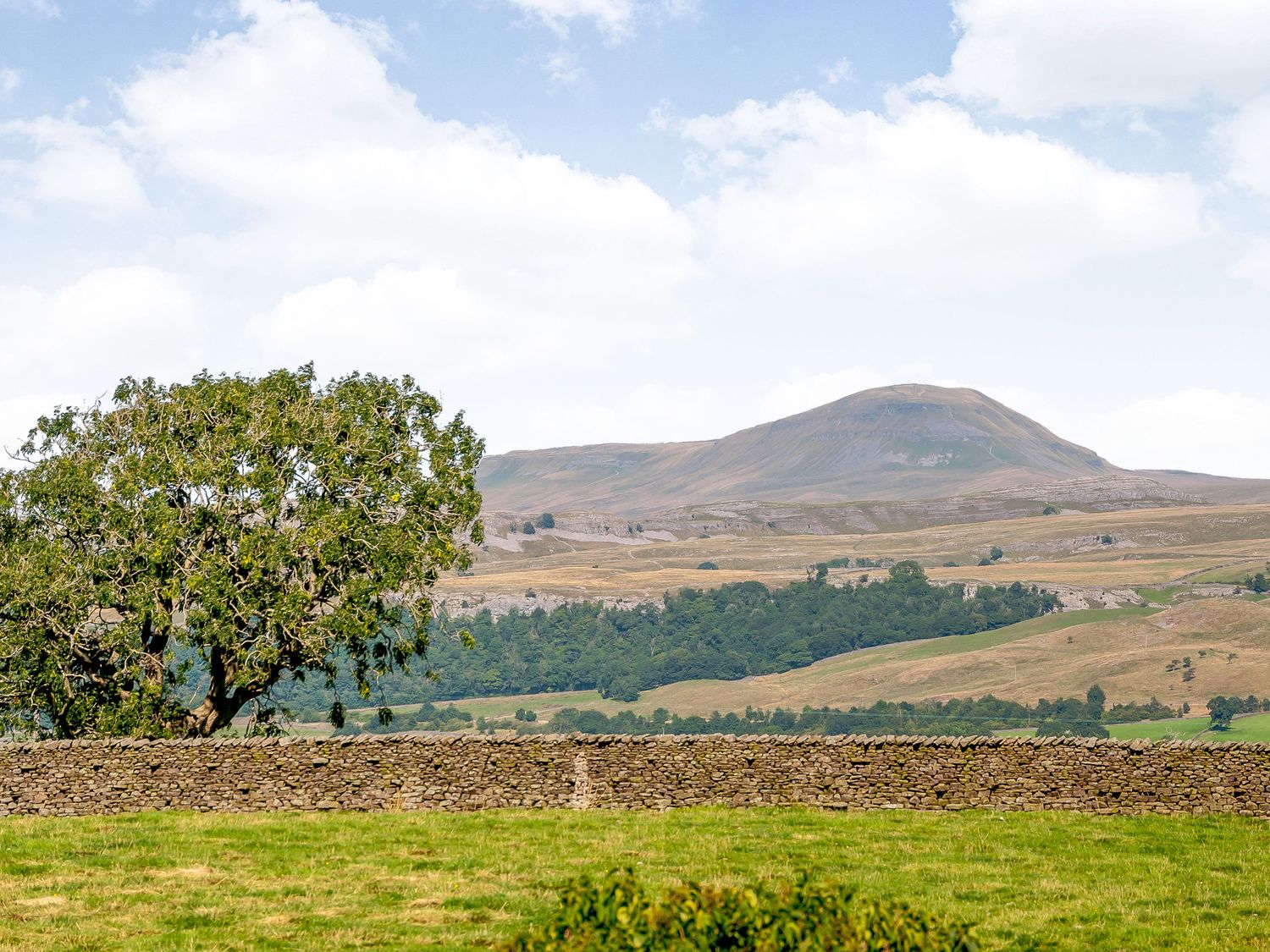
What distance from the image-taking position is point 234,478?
125ft

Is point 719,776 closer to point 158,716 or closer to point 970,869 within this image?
point 970,869

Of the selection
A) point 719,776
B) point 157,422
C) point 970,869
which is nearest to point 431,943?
point 970,869

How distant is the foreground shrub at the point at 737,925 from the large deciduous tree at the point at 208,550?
2627 cm

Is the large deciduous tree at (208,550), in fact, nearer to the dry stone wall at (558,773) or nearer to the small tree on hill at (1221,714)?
the dry stone wall at (558,773)

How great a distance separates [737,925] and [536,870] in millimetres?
13138

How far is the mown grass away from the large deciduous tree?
27.9ft

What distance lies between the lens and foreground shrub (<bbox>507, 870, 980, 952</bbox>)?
431 inches

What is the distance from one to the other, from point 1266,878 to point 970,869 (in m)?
5.03

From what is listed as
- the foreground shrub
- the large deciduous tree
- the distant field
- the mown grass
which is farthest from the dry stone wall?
the distant field

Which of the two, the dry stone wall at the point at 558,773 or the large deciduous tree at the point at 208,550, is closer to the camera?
the dry stone wall at the point at 558,773

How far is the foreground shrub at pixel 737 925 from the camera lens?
10.9m

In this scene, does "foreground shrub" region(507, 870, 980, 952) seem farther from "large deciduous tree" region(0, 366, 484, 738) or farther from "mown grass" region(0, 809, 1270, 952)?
"large deciduous tree" region(0, 366, 484, 738)

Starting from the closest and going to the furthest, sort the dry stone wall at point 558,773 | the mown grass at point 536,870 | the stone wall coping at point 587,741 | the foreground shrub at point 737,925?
the foreground shrub at point 737,925 < the mown grass at point 536,870 < the dry stone wall at point 558,773 < the stone wall coping at point 587,741

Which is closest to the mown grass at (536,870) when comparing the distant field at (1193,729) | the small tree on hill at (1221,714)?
the distant field at (1193,729)
